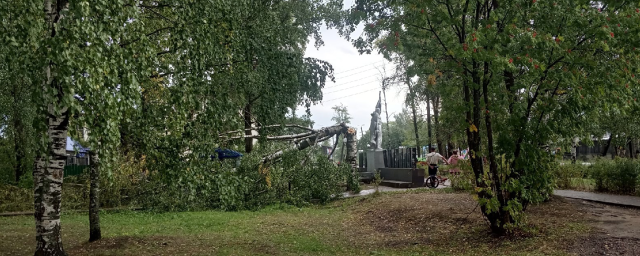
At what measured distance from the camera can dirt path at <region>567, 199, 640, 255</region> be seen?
6867mm

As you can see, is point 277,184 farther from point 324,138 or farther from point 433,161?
point 433,161

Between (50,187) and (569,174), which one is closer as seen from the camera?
(50,187)

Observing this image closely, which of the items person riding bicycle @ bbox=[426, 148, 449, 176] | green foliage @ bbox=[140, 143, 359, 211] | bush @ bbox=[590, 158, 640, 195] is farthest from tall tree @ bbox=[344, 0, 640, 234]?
person riding bicycle @ bbox=[426, 148, 449, 176]

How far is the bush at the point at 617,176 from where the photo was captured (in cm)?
1259

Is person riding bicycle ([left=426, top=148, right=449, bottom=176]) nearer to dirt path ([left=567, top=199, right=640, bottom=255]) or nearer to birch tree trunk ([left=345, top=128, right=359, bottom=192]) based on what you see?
birch tree trunk ([left=345, top=128, right=359, bottom=192])

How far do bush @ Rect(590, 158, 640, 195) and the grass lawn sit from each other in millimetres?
2743

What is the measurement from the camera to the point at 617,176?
42.7 feet

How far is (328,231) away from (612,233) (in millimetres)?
5559

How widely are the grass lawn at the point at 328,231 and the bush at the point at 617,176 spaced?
2743 mm

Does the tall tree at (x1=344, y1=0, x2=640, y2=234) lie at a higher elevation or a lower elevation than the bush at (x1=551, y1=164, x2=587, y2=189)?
higher

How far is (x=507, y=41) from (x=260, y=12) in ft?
16.1

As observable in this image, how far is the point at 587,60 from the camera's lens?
23.5ft

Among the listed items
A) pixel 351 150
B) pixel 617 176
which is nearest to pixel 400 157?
pixel 351 150

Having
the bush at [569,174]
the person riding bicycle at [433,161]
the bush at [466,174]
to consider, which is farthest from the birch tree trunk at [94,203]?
the bush at [569,174]
